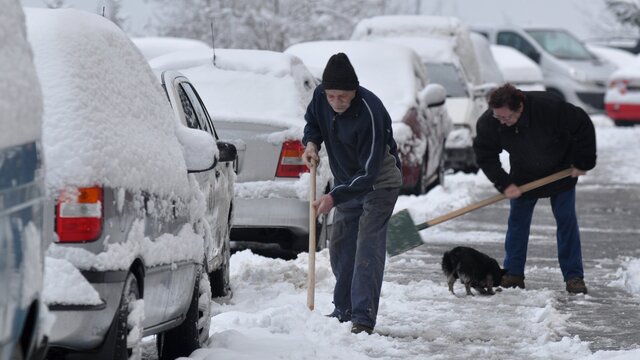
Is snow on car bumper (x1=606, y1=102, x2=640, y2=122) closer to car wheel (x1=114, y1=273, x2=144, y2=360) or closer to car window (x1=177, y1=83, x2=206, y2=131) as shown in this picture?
car window (x1=177, y1=83, x2=206, y2=131)

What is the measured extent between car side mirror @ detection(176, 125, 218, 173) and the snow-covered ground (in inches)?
36.1

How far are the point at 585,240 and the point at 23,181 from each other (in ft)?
32.6

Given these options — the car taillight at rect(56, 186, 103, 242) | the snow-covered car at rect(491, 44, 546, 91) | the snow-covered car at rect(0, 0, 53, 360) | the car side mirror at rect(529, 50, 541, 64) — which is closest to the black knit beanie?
the car taillight at rect(56, 186, 103, 242)

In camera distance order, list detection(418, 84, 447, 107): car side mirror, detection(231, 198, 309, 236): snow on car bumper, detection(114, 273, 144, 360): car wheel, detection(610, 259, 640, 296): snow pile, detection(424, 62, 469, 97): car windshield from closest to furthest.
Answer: detection(114, 273, 144, 360): car wheel → detection(610, 259, 640, 296): snow pile → detection(231, 198, 309, 236): snow on car bumper → detection(418, 84, 447, 107): car side mirror → detection(424, 62, 469, 97): car windshield

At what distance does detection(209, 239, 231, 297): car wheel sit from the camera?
9.27 m

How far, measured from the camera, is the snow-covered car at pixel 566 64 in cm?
3600

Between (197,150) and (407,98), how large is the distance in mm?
9881

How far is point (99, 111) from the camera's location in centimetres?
585

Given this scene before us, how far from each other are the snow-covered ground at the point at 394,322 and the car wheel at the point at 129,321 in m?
1.28

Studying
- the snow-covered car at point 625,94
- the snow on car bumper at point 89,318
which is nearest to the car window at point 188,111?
the snow on car bumper at point 89,318

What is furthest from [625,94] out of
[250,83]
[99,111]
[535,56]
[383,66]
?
[99,111]

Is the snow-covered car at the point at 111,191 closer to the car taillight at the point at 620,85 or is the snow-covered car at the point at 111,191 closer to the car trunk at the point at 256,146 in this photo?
the car trunk at the point at 256,146

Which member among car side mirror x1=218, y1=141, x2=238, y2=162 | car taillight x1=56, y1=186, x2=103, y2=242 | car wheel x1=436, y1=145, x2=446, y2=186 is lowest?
car wheel x1=436, y1=145, x2=446, y2=186

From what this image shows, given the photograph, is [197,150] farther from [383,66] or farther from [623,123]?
[623,123]
